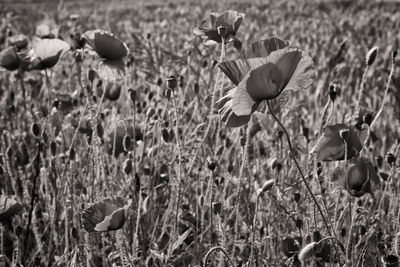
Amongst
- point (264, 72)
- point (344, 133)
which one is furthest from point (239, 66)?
point (344, 133)

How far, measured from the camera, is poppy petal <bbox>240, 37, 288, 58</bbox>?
835mm

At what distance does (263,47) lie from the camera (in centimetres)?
85

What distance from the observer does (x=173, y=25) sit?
14.8 ft

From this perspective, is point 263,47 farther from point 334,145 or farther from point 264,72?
point 334,145

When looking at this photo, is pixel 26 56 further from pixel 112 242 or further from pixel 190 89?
pixel 190 89

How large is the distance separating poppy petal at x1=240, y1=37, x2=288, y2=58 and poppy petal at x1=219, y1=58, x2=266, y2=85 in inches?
0.6

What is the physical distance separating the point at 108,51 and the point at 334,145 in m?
0.61

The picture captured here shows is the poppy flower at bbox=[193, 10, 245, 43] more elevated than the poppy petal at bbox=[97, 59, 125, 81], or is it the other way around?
the poppy flower at bbox=[193, 10, 245, 43]

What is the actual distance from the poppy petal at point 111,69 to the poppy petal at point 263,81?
518 millimetres

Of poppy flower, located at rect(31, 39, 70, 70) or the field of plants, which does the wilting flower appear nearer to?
the field of plants

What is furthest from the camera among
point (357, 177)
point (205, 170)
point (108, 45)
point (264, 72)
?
point (205, 170)

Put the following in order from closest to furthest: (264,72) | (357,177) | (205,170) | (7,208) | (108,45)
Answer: (264,72)
(357,177)
(7,208)
(108,45)
(205,170)

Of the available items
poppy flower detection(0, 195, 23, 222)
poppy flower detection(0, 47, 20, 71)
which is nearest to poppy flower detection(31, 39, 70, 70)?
poppy flower detection(0, 47, 20, 71)

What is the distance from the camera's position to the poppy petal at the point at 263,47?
835mm
